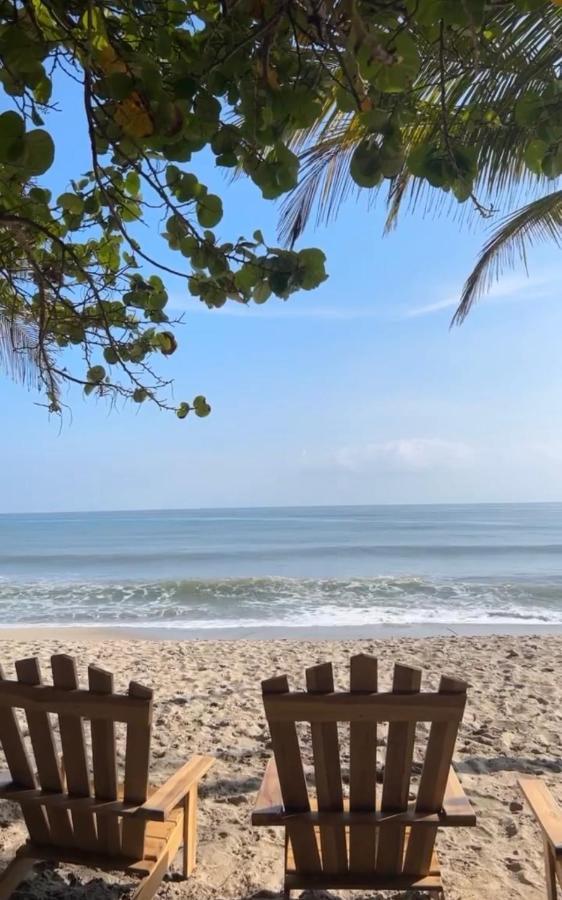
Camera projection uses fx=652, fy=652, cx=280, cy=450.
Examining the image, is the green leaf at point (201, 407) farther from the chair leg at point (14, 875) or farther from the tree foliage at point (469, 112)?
the chair leg at point (14, 875)

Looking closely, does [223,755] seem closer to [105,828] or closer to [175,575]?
[105,828]

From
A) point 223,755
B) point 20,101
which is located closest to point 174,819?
point 223,755

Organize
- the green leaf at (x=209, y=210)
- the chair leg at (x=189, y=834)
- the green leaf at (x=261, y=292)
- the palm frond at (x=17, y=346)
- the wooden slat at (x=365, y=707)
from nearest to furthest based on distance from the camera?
the green leaf at (x=261, y=292) < the green leaf at (x=209, y=210) < the wooden slat at (x=365, y=707) < the chair leg at (x=189, y=834) < the palm frond at (x=17, y=346)

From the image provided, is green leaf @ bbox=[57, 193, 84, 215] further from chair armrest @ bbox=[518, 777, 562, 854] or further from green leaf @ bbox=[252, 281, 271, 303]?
chair armrest @ bbox=[518, 777, 562, 854]

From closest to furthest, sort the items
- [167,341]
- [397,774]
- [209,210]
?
1. [209,210]
2. [397,774]
3. [167,341]

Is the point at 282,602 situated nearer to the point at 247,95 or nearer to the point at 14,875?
the point at 14,875

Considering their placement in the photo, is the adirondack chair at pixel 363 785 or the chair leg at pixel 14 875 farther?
the chair leg at pixel 14 875

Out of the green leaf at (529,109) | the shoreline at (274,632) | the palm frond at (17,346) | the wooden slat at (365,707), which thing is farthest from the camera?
the shoreline at (274,632)

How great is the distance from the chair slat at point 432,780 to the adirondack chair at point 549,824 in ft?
0.92

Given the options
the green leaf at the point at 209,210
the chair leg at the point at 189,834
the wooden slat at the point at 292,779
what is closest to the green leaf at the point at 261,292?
the green leaf at the point at 209,210

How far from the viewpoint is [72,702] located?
5.63 feet

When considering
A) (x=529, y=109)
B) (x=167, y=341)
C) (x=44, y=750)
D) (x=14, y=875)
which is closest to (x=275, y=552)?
(x=167, y=341)

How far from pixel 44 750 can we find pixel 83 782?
0.46 ft

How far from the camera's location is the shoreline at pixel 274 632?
8625 millimetres
